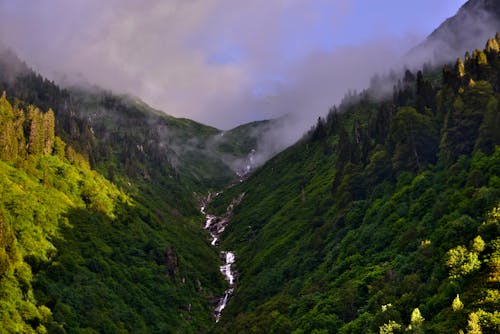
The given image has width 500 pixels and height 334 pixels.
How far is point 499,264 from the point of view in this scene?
249 feet

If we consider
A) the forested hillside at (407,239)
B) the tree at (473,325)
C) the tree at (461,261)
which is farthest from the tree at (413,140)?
the tree at (473,325)

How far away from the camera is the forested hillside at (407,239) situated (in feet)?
265

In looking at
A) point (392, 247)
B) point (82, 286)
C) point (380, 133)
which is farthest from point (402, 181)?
point (82, 286)

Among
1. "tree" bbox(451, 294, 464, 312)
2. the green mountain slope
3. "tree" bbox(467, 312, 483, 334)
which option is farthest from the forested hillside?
the green mountain slope

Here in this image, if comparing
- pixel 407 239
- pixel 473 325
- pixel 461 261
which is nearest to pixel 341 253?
pixel 407 239

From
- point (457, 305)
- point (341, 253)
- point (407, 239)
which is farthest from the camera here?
point (341, 253)

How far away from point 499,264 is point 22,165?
157113 mm

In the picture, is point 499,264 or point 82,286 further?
point 82,286

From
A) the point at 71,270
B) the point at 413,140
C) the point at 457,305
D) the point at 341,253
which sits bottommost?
the point at 457,305

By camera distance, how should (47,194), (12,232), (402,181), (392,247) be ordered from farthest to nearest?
(47,194)
(402,181)
(12,232)
(392,247)

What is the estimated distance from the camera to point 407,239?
114375 mm

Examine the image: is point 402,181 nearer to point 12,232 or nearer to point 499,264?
point 499,264

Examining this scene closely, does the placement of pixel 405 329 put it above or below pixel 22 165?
below

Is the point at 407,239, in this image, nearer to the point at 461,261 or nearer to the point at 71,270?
the point at 461,261
